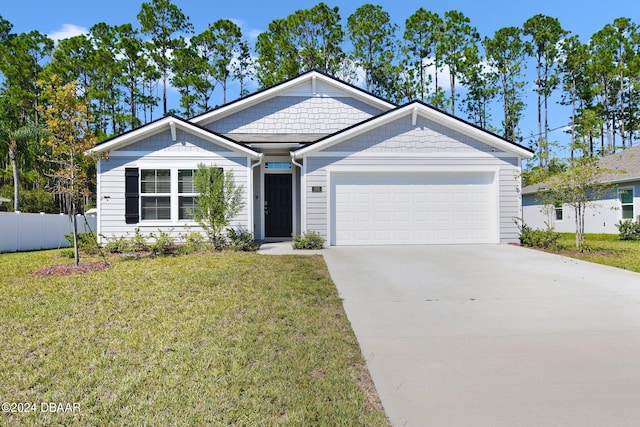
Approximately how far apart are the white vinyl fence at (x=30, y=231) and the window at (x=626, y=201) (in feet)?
73.0

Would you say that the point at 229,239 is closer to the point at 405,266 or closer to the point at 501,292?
the point at 405,266

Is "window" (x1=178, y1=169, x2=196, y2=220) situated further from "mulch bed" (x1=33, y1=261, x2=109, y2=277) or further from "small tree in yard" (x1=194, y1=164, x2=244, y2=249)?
"mulch bed" (x1=33, y1=261, x2=109, y2=277)

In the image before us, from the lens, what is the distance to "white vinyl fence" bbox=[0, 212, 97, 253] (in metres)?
12.4

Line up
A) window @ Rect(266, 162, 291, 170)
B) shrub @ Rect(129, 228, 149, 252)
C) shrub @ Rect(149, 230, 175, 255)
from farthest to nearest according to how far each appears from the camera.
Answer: window @ Rect(266, 162, 291, 170) < shrub @ Rect(129, 228, 149, 252) < shrub @ Rect(149, 230, 175, 255)

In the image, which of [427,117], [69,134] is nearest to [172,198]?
[69,134]

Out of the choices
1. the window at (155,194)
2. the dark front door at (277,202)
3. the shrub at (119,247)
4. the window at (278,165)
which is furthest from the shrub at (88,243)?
the window at (278,165)

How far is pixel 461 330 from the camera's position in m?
4.54

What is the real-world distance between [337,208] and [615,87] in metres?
33.0

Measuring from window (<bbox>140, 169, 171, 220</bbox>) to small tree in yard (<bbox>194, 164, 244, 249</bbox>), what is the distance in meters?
1.29

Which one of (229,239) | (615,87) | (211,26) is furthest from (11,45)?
(615,87)

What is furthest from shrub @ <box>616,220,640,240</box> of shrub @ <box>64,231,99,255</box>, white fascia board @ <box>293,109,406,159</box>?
shrub @ <box>64,231,99,255</box>

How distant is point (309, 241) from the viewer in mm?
11172

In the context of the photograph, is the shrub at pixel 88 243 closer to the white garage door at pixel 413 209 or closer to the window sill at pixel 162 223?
the window sill at pixel 162 223

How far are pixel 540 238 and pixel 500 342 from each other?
8.64 m
